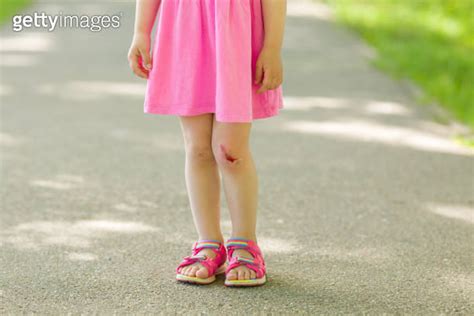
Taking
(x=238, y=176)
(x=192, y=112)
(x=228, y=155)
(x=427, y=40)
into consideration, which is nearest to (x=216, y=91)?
(x=192, y=112)

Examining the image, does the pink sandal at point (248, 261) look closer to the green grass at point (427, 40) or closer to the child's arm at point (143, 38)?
the child's arm at point (143, 38)

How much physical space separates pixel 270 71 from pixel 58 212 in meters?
1.56

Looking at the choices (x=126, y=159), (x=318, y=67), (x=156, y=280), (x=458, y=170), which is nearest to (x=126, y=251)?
(x=156, y=280)

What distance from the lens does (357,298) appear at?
3236 millimetres

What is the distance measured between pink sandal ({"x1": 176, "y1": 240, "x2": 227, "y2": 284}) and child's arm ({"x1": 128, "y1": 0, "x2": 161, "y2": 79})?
673 millimetres

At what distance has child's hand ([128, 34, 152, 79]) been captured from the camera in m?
3.38

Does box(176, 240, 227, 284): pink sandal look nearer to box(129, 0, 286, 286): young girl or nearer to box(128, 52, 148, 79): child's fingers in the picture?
box(129, 0, 286, 286): young girl

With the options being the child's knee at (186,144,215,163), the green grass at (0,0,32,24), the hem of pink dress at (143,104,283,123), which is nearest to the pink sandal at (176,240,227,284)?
the child's knee at (186,144,215,163)

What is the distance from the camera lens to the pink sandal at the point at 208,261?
11.0ft

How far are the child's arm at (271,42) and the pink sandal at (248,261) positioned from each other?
1.97 ft

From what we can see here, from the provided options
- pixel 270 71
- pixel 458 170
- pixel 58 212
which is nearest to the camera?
pixel 270 71

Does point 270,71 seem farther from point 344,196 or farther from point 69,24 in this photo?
point 69,24

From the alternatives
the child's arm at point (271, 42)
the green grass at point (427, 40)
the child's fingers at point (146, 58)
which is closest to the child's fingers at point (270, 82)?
the child's arm at point (271, 42)

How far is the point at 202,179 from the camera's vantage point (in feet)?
11.4
